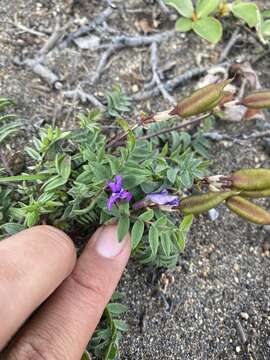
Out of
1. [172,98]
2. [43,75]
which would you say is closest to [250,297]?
[172,98]


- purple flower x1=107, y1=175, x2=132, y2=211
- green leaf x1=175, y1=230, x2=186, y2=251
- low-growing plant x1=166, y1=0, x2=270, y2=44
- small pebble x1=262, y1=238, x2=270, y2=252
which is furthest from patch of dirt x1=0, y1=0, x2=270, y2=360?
purple flower x1=107, y1=175, x2=132, y2=211

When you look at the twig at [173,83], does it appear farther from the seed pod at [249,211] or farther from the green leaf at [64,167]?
the seed pod at [249,211]

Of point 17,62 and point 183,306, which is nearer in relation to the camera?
point 183,306

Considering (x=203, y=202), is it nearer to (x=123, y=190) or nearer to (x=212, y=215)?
(x=123, y=190)

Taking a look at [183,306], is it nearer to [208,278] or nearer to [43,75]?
[208,278]

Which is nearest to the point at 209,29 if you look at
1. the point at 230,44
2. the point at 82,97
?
the point at 230,44

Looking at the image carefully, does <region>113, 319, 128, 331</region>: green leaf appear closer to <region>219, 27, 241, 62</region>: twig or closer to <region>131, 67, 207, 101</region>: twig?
<region>131, 67, 207, 101</region>: twig
